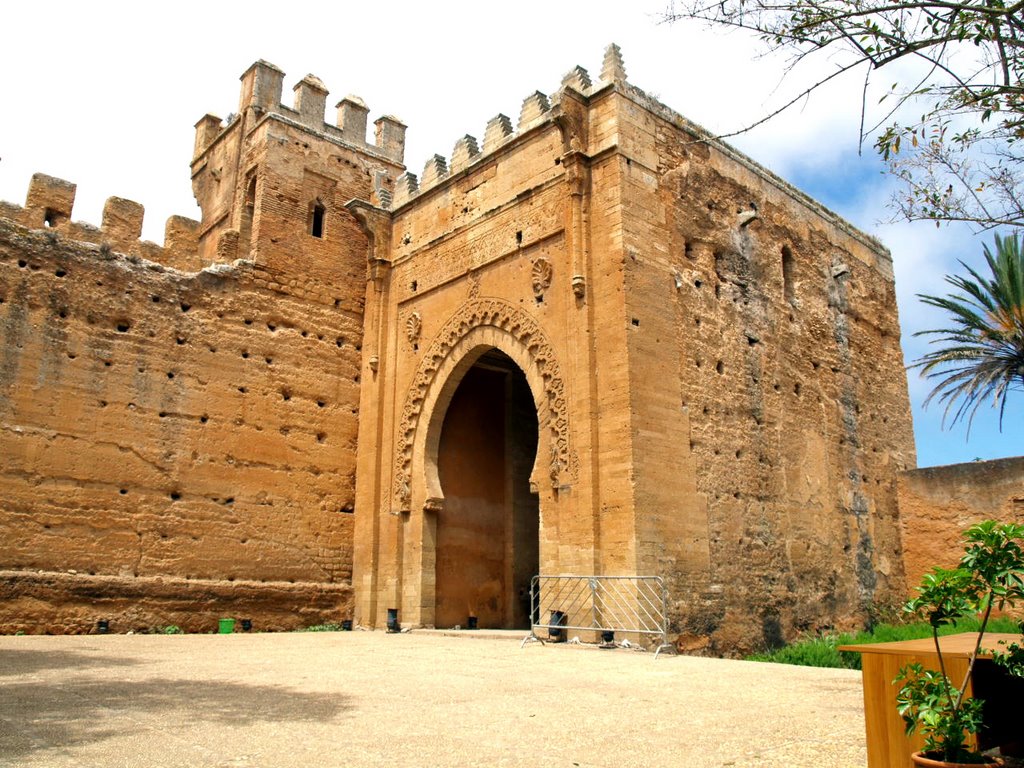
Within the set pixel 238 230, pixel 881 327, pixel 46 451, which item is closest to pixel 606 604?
pixel 46 451

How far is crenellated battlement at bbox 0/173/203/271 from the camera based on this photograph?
11562mm

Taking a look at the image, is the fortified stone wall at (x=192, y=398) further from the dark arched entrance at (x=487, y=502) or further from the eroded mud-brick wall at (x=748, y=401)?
the eroded mud-brick wall at (x=748, y=401)

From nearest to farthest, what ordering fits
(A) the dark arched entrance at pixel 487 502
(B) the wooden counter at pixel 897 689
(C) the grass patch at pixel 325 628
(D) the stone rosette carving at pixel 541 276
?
(B) the wooden counter at pixel 897 689
(D) the stone rosette carving at pixel 541 276
(C) the grass patch at pixel 325 628
(A) the dark arched entrance at pixel 487 502

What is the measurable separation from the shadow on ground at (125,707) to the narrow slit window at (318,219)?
32.5 ft

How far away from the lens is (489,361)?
47.5 feet

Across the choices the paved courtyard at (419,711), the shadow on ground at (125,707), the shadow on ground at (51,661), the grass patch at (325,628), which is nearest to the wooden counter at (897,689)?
the paved courtyard at (419,711)

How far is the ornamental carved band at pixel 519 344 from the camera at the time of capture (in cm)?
1053

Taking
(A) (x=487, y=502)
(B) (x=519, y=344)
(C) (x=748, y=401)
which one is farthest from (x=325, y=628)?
(C) (x=748, y=401)

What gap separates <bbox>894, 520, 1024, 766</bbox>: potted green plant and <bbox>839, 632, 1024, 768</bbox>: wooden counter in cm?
6

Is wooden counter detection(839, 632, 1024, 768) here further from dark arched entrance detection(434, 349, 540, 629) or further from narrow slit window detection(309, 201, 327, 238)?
narrow slit window detection(309, 201, 327, 238)

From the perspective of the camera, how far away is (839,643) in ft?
35.0

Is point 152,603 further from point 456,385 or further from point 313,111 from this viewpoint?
point 313,111

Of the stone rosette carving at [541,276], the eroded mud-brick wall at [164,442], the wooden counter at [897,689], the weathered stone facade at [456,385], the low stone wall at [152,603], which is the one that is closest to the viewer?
the wooden counter at [897,689]

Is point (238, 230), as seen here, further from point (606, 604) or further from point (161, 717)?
point (161, 717)
